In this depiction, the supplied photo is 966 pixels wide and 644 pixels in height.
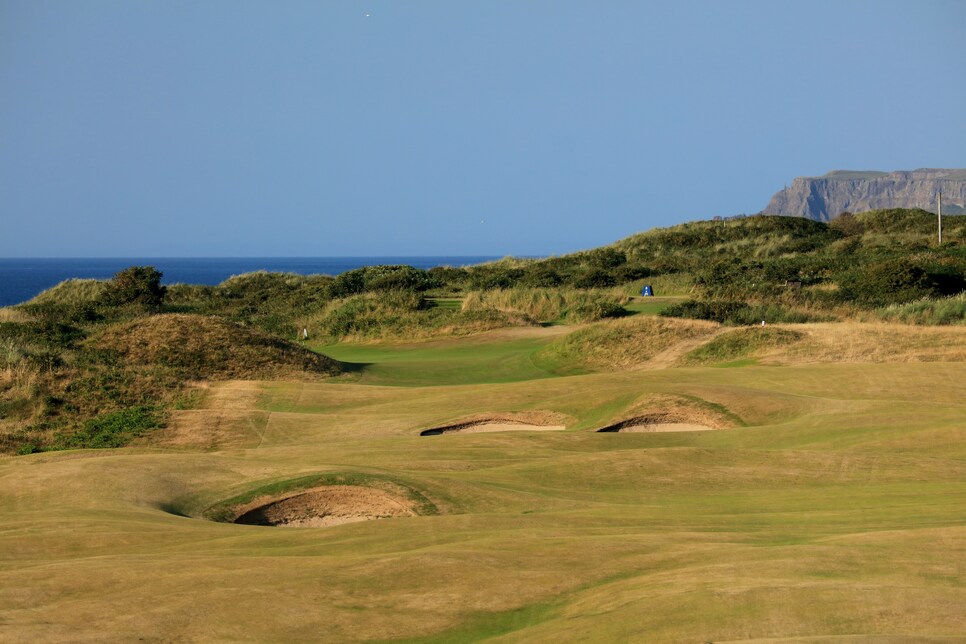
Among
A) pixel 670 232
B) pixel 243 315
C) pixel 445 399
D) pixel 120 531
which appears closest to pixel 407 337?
pixel 243 315

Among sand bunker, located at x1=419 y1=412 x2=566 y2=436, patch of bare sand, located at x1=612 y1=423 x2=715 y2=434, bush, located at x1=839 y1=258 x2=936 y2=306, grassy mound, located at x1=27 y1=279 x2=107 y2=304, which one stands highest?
grassy mound, located at x1=27 y1=279 x2=107 y2=304

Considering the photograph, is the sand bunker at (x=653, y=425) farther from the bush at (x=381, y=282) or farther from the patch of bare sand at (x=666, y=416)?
the bush at (x=381, y=282)

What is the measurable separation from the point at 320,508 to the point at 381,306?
2614cm

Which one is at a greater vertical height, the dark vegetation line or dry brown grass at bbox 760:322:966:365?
the dark vegetation line

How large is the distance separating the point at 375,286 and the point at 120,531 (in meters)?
40.4

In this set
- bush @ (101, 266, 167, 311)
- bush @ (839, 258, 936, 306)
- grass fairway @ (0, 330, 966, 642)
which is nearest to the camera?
grass fairway @ (0, 330, 966, 642)

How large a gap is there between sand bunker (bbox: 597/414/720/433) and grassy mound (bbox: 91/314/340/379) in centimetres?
958

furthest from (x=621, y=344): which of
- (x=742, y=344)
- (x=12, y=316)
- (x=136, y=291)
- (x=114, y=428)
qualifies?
(x=136, y=291)

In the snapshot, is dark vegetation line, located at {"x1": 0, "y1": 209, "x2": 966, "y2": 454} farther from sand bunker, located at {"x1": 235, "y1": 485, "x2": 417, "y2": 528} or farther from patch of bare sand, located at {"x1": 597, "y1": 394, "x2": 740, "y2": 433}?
patch of bare sand, located at {"x1": 597, "y1": 394, "x2": 740, "y2": 433}

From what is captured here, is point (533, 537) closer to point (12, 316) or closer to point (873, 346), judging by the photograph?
point (873, 346)

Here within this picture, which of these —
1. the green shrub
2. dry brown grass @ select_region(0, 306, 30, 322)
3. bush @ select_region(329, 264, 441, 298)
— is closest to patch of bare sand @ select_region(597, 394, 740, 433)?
the green shrub

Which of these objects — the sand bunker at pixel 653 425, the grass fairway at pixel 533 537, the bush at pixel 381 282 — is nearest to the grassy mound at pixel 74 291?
the bush at pixel 381 282

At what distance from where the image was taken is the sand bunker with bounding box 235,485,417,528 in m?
12.6

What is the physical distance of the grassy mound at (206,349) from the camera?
25.9 m
